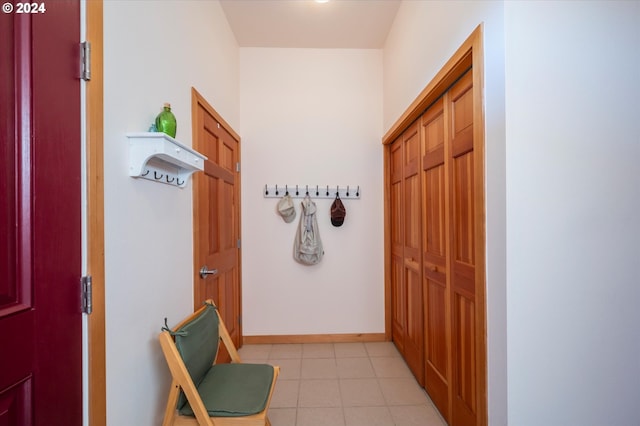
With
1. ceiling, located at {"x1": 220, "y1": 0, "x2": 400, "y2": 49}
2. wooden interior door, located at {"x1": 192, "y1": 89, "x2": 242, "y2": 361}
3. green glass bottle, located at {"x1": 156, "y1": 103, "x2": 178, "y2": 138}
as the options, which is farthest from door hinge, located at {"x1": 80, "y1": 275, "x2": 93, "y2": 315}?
ceiling, located at {"x1": 220, "y1": 0, "x2": 400, "y2": 49}

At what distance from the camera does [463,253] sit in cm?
150

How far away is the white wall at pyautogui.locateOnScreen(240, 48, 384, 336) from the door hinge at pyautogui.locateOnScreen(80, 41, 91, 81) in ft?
6.44

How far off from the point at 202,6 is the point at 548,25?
6.40 ft

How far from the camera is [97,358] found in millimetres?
940

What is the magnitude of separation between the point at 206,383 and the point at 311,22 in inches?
109

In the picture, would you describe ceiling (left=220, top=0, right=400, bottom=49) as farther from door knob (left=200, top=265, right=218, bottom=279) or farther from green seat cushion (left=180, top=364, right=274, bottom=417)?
green seat cushion (left=180, top=364, right=274, bottom=417)

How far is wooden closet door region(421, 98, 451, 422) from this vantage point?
1716 millimetres

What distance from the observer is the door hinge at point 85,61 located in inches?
35.4

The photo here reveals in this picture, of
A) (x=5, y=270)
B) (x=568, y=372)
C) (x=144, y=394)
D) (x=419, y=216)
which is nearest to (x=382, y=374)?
(x=419, y=216)

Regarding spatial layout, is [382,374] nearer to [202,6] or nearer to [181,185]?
[181,185]

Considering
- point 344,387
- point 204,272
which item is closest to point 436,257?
point 344,387

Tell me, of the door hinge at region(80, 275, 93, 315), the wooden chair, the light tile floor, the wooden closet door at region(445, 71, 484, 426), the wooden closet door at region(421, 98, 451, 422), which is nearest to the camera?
the door hinge at region(80, 275, 93, 315)

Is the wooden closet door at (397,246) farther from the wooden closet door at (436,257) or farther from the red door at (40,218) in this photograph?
the red door at (40,218)

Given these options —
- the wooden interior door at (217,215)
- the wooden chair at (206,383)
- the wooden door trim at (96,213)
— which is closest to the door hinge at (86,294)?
the wooden door trim at (96,213)
